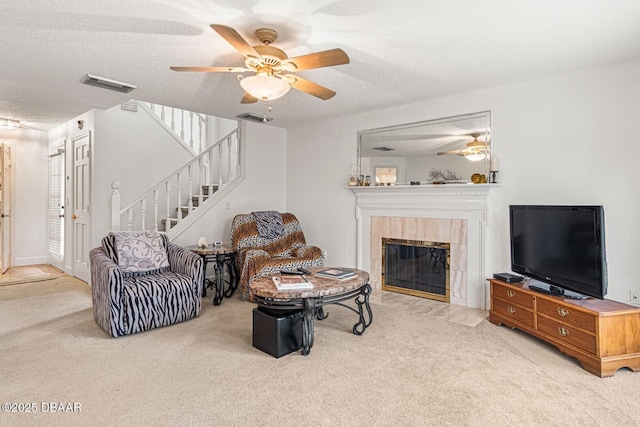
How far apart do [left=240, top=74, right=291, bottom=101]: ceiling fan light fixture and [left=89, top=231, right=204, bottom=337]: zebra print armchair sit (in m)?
1.83

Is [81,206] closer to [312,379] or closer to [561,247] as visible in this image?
[312,379]

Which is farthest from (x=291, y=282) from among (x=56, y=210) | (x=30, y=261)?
(x=30, y=261)

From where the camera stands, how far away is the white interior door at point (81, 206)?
4934 mm

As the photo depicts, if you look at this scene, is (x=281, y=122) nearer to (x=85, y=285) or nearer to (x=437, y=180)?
(x=437, y=180)

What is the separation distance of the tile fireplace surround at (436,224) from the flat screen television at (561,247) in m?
0.55

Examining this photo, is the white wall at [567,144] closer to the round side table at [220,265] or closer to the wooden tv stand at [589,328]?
the wooden tv stand at [589,328]

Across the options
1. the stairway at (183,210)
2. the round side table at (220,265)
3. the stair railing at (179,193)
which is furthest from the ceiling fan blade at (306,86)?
the stairway at (183,210)

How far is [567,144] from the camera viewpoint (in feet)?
11.0

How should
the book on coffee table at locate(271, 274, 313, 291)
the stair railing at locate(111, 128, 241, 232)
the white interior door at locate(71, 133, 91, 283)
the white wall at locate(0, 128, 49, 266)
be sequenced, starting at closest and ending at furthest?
the book on coffee table at locate(271, 274, 313, 291) → the stair railing at locate(111, 128, 241, 232) → the white interior door at locate(71, 133, 91, 283) → the white wall at locate(0, 128, 49, 266)

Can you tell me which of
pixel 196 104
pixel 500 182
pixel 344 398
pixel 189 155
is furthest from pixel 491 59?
pixel 189 155

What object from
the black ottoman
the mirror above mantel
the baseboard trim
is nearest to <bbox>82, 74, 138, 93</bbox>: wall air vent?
the black ottoman

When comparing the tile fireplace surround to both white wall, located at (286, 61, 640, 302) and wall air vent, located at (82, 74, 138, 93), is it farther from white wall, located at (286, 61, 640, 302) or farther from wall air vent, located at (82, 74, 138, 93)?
wall air vent, located at (82, 74, 138, 93)

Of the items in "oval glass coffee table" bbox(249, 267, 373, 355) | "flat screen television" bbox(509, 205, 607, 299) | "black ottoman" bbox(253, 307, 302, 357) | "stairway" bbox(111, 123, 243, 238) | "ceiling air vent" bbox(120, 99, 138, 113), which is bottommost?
"black ottoman" bbox(253, 307, 302, 357)

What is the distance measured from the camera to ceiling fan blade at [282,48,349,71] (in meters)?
2.25
